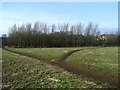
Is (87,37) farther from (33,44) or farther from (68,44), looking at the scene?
(33,44)

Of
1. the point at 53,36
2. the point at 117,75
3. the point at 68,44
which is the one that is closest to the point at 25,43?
the point at 53,36

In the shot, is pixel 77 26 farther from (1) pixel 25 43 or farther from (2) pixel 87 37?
(1) pixel 25 43

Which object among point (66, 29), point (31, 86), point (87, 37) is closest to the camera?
point (31, 86)

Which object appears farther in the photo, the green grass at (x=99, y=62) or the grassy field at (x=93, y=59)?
the grassy field at (x=93, y=59)

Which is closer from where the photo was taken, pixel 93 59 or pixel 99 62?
pixel 99 62

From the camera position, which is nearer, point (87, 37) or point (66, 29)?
point (87, 37)

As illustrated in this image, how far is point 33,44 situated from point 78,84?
7959cm

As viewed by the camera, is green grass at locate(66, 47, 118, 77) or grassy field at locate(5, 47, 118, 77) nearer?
green grass at locate(66, 47, 118, 77)

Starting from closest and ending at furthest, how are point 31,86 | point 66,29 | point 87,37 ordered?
point 31,86 → point 87,37 → point 66,29

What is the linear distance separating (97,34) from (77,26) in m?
13.0

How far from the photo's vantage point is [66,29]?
11481 cm

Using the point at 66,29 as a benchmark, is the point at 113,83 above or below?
below

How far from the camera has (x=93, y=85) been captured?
1605 centimetres

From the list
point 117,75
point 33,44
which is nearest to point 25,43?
point 33,44
